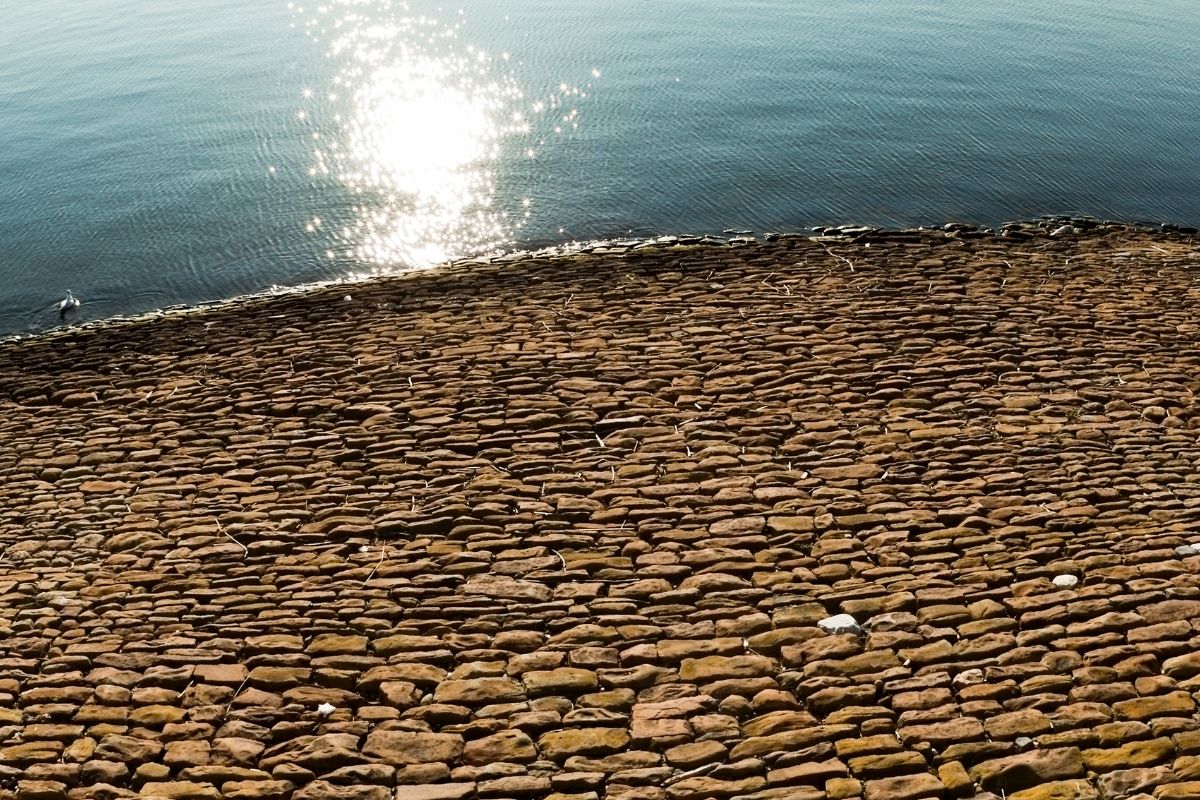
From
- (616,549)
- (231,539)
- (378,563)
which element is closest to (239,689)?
(378,563)

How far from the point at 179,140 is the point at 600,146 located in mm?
8606

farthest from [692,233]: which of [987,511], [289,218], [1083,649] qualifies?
[1083,649]

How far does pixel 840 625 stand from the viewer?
7.49 metres

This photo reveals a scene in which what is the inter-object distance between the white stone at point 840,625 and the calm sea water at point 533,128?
10910 millimetres

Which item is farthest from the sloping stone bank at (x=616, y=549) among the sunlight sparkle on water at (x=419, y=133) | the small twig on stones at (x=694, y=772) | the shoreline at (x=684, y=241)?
the sunlight sparkle on water at (x=419, y=133)

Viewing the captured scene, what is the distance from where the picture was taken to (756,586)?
8047 millimetres

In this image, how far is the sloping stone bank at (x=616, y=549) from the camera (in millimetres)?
6508

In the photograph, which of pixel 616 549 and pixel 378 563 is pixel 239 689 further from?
pixel 616 549

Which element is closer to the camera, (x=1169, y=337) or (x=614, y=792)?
(x=614, y=792)

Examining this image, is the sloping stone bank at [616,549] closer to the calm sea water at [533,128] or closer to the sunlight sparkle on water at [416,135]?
the sunlight sparkle on water at [416,135]

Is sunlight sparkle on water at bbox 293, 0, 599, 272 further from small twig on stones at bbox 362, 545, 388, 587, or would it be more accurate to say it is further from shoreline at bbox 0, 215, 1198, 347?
small twig on stones at bbox 362, 545, 388, 587

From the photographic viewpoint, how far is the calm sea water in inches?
719

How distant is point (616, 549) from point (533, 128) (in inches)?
618

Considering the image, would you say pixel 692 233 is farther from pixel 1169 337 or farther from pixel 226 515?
pixel 226 515
